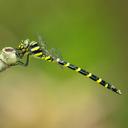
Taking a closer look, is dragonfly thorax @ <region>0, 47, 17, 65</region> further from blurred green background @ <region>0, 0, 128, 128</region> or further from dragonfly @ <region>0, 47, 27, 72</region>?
blurred green background @ <region>0, 0, 128, 128</region>

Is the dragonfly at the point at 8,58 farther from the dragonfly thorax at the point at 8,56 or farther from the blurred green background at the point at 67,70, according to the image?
the blurred green background at the point at 67,70

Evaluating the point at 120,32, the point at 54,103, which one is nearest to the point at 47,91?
the point at 54,103

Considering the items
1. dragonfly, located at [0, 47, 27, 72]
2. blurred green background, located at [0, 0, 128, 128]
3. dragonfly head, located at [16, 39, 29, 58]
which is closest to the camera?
dragonfly, located at [0, 47, 27, 72]

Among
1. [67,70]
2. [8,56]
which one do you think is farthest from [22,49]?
[67,70]

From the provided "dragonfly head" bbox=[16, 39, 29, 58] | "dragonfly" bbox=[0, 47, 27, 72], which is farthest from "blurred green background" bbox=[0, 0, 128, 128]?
"dragonfly" bbox=[0, 47, 27, 72]

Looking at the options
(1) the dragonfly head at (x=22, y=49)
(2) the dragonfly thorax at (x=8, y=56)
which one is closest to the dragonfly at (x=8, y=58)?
(2) the dragonfly thorax at (x=8, y=56)

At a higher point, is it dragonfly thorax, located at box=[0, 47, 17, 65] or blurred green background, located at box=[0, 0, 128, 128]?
blurred green background, located at box=[0, 0, 128, 128]

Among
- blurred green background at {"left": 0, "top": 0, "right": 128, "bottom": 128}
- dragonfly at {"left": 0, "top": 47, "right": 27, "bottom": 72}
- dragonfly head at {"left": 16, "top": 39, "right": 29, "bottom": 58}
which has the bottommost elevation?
dragonfly at {"left": 0, "top": 47, "right": 27, "bottom": 72}

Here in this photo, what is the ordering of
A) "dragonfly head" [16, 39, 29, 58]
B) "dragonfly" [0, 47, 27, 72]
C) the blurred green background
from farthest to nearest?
1. the blurred green background
2. "dragonfly head" [16, 39, 29, 58]
3. "dragonfly" [0, 47, 27, 72]

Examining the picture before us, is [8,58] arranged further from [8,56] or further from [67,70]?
[67,70]
